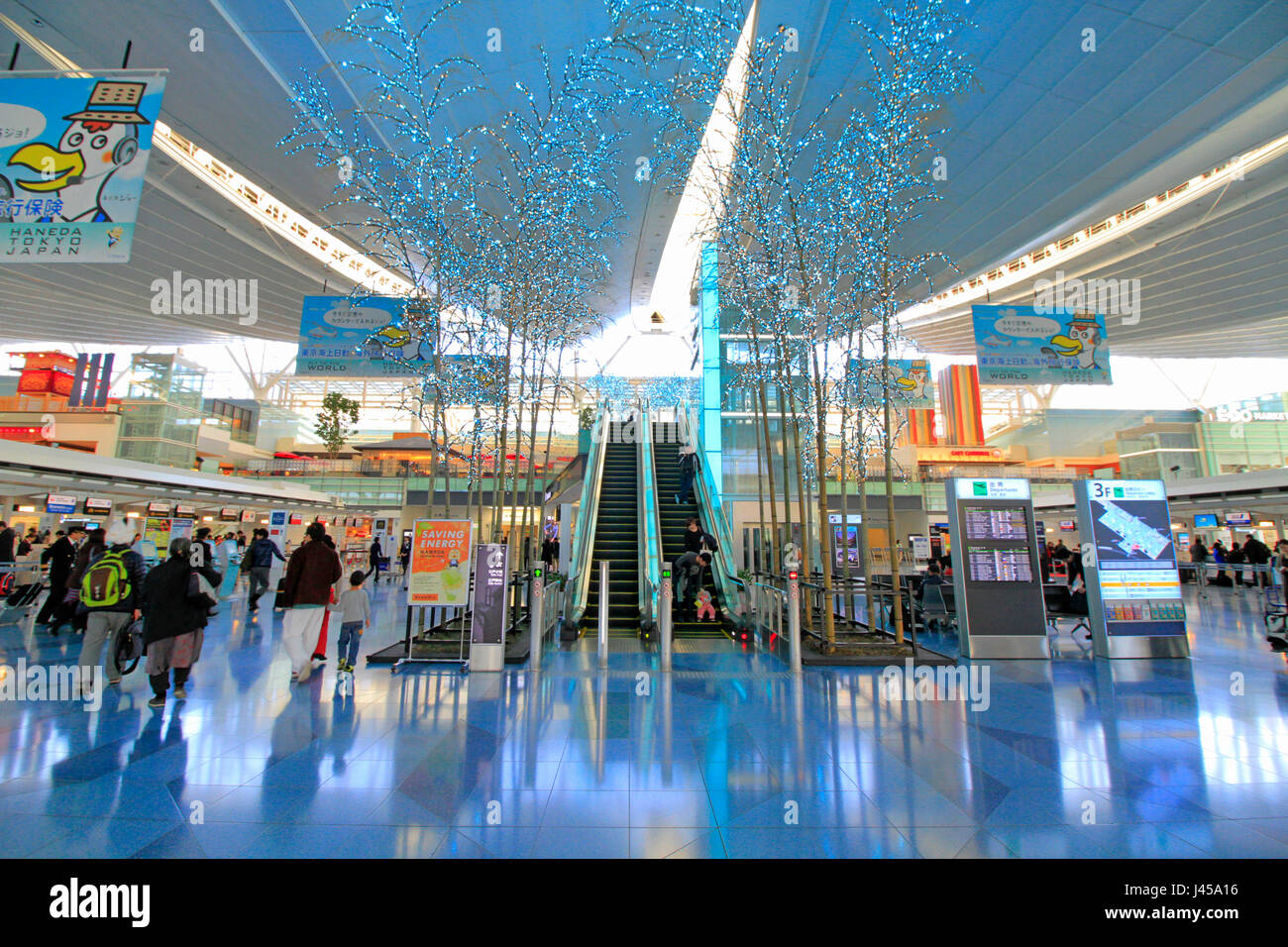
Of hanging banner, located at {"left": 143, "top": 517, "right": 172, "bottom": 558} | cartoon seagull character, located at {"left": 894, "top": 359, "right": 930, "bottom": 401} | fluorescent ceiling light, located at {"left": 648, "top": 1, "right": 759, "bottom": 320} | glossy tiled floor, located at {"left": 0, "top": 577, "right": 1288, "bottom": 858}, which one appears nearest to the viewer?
glossy tiled floor, located at {"left": 0, "top": 577, "right": 1288, "bottom": 858}

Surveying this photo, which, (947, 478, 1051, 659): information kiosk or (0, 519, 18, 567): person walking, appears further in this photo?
(0, 519, 18, 567): person walking

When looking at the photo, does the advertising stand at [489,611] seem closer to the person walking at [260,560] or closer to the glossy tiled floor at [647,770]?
the glossy tiled floor at [647,770]

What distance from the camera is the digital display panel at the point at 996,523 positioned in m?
7.38

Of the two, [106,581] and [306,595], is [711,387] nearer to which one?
[306,595]

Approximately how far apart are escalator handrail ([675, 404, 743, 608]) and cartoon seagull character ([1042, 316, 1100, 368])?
6.43 meters

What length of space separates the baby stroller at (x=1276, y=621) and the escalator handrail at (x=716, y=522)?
591cm

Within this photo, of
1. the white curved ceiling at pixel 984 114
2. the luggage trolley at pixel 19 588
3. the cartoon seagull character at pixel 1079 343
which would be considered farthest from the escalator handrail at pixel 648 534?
the luggage trolley at pixel 19 588


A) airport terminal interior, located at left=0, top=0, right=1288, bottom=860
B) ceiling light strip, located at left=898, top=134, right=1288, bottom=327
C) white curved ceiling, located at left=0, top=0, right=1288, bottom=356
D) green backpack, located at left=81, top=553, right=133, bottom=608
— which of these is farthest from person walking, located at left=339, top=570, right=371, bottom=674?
ceiling light strip, located at left=898, top=134, right=1288, bottom=327

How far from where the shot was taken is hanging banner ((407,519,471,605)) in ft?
21.3

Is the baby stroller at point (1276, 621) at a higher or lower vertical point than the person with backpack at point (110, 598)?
lower

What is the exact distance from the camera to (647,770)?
3.60 metres

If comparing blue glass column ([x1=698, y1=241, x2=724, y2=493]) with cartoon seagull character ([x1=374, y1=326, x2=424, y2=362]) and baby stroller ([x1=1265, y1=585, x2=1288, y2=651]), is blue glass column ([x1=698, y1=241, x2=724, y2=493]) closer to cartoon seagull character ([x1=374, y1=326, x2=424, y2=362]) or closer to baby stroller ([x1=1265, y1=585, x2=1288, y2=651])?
cartoon seagull character ([x1=374, y1=326, x2=424, y2=362])
